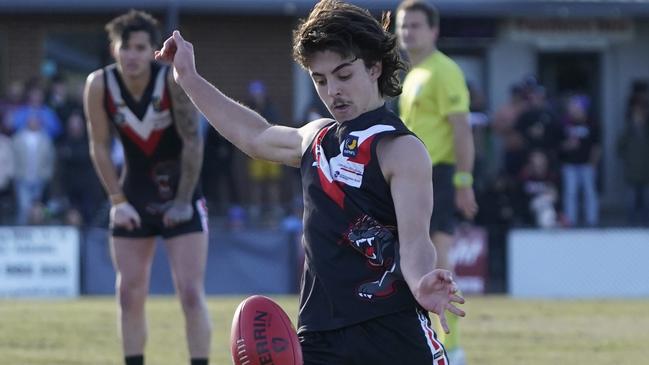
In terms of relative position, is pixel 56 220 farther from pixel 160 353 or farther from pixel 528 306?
pixel 160 353

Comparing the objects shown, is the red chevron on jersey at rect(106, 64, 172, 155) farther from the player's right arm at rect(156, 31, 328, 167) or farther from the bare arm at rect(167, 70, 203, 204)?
the player's right arm at rect(156, 31, 328, 167)

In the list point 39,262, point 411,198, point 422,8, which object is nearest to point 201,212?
point 422,8

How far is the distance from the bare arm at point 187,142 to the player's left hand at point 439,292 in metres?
3.59

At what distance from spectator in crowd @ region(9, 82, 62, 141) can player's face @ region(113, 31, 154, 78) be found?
10.9 m

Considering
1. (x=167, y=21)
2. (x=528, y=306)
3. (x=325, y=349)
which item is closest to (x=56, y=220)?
(x=167, y=21)

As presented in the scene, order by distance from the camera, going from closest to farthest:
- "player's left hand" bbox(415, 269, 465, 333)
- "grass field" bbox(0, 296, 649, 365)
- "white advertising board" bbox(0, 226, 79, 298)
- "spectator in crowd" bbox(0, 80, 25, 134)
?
"player's left hand" bbox(415, 269, 465, 333) < "grass field" bbox(0, 296, 649, 365) < "white advertising board" bbox(0, 226, 79, 298) < "spectator in crowd" bbox(0, 80, 25, 134)

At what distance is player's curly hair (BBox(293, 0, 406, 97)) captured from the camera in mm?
4680

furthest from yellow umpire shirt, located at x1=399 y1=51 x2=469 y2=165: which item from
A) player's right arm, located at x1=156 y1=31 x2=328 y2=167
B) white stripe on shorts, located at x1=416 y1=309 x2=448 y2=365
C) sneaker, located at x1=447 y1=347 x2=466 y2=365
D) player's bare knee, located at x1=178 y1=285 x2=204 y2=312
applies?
white stripe on shorts, located at x1=416 y1=309 x2=448 y2=365

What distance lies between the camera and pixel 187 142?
7719 millimetres

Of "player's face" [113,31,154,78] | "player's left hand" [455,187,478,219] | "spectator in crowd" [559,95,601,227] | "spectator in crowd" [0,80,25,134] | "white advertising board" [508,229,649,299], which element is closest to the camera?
"player's face" [113,31,154,78]

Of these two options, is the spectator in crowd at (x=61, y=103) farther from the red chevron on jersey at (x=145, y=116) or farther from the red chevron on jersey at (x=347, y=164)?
the red chevron on jersey at (x=347, y=164)

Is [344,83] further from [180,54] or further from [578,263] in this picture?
[578,263]

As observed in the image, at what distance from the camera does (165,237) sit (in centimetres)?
777

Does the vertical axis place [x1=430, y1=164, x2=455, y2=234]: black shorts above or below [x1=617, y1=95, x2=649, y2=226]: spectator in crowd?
above
